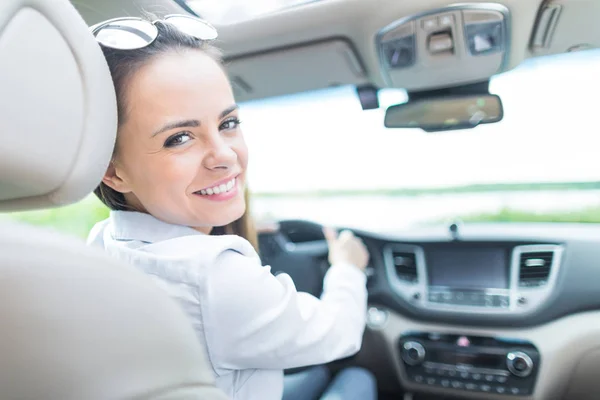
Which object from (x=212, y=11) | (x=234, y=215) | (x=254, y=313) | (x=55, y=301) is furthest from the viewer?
(x=212, y=11)

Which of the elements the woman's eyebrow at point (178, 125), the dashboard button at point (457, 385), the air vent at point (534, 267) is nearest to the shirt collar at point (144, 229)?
the woman's eyebrow at point (178, 125)

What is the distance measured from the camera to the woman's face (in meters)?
1.15

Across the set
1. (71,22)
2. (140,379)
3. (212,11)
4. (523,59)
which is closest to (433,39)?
(523,59)

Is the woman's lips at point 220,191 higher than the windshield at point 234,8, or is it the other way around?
the windshield at point 234,8

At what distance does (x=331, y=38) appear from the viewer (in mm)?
2135

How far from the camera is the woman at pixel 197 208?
1.09 metres

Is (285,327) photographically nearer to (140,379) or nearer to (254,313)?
(254,313)

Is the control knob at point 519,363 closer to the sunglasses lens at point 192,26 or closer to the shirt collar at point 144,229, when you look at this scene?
the shirt collar at point 144,229

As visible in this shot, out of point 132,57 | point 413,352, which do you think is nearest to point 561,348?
point 413,352

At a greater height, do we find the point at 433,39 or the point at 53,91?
the point at 53,91

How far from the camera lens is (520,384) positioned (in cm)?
223

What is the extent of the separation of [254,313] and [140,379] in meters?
0.41

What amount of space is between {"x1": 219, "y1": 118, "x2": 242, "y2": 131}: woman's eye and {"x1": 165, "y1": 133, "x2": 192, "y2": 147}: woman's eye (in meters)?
0.09

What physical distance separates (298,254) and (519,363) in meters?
1.06
